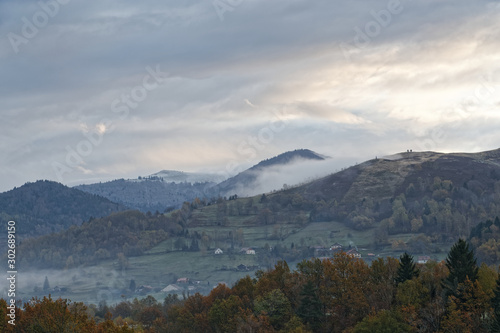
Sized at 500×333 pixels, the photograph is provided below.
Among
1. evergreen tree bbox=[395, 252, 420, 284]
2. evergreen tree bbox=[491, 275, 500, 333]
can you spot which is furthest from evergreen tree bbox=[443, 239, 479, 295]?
evergreen tree bbox=[395, 252, 420, 284]

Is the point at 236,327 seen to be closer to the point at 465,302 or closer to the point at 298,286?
the point at 298,286

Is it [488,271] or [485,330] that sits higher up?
[488,271]

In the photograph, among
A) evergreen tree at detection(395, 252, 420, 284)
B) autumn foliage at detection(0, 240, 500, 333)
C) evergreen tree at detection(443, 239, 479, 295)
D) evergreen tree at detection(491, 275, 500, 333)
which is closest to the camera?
evergreen tree at detection(491, 275, 500, 333)

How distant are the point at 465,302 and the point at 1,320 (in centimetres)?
10587

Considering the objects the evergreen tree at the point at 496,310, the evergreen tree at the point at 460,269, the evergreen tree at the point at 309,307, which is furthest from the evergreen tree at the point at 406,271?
the evergreen tree at the point at 496,310

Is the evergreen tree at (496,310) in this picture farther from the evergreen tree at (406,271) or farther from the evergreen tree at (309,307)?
the evergreen tree at (309,307)

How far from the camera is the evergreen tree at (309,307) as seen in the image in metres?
183

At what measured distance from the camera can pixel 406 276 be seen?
177250mm

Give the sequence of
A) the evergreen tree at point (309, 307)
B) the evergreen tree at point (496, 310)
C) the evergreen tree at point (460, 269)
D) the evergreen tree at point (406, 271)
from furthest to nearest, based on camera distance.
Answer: the evergreen tree at point (309, 307) < the evergreen tree at point (406, 271) < the evergreen tree at point (460, 269) < the evergreen tree at point (496, 310)

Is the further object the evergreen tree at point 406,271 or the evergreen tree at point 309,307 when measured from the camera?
the evergreen tree at point 309,307

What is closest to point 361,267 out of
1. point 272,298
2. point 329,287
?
point 329,287

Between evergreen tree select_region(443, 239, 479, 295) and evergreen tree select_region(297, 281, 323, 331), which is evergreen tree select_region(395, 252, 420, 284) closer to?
evergreen tree select_region(443, 239, 479, 295)

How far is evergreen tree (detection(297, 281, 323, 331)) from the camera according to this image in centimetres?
18312

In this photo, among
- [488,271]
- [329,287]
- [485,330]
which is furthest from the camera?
[329,287]
